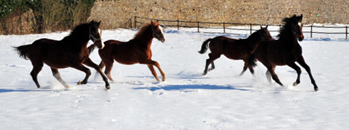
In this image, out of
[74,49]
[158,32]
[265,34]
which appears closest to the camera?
[74,49]

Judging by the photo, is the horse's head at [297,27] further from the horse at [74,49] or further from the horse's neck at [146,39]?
the horse at [74,49]

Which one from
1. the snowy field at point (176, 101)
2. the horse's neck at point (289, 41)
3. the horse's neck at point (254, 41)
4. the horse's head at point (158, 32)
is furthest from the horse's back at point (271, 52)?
the horse's head at point (158, 32)

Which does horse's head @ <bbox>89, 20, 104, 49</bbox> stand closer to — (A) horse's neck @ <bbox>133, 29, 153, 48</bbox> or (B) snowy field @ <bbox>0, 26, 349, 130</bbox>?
(B) snowy field @ <bbox>0, 26, 349, 130</bbox>

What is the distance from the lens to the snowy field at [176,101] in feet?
18.2

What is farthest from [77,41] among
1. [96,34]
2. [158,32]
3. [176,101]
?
[176,101]

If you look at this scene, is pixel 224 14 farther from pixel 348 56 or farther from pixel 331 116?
pixel 331 116

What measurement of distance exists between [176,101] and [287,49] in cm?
251

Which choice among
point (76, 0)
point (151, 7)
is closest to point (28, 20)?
point (76, 0)

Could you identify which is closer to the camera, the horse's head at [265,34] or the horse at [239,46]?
the horse's head at [265,34]

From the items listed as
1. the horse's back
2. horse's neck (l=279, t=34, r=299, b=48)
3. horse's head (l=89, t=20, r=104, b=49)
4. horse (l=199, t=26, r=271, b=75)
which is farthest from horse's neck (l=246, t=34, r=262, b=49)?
horse's head (l=89, t=20, r=104, b=49)

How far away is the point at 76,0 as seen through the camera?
2281 centimetres

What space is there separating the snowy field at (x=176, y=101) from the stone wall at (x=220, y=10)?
14417 millimetres

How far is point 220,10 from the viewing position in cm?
3091

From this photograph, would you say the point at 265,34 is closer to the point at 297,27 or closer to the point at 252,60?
the point at 252,60
